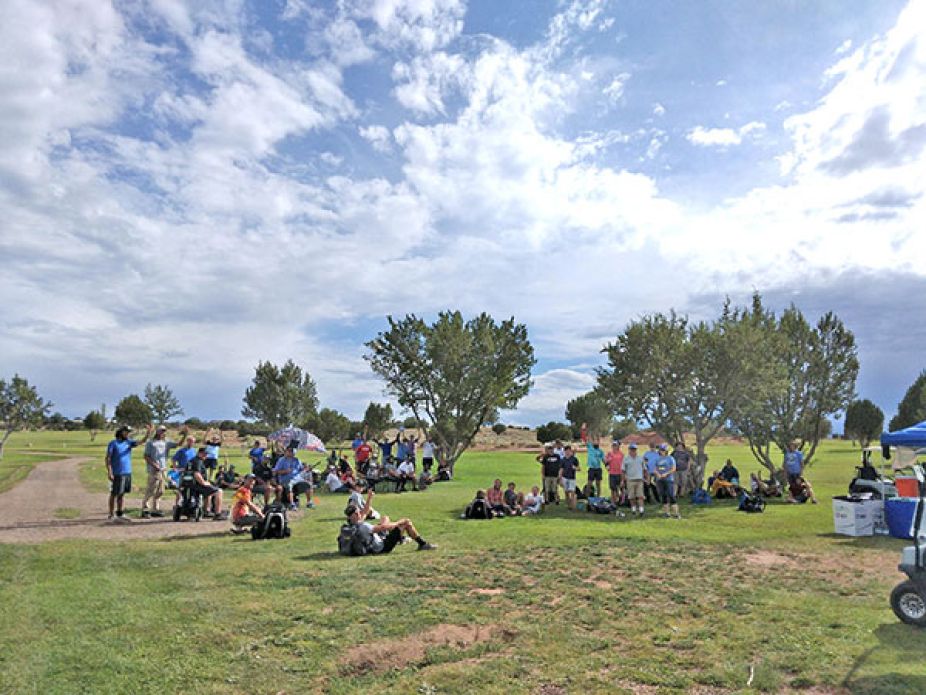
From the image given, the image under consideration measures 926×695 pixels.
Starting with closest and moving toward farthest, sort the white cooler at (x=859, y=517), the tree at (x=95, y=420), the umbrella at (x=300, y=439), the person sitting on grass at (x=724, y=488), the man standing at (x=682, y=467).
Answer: the white cooler at (x=859, y=517)
the man standing at (x=682, y=467)
the person sitting on grass at (x=724, y=488)
the umbrella at (x=300, y=439)
the tree at (x=95, y=420)

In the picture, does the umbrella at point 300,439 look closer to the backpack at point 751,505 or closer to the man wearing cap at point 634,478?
the man wearing cap at point 634,478

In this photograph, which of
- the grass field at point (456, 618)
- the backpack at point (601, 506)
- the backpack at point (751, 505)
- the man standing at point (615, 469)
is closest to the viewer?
the grass field at point (456, 618)

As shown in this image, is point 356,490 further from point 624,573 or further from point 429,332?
point 429,332

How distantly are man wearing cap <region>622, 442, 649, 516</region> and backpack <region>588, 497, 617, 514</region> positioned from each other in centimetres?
61

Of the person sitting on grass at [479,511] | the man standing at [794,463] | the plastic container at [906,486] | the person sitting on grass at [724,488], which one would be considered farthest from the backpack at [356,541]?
the man standing at [794,463]

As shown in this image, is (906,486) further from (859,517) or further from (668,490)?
(668,490)

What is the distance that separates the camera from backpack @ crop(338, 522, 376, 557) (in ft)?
38.0

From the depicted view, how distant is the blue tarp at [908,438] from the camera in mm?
10906

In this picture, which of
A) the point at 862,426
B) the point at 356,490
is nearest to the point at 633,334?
the point at 356,490

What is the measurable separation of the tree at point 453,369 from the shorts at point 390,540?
20.9 m

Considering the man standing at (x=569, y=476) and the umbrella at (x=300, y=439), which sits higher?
the umbrella at (x=300, y=439)

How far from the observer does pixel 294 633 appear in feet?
23.5

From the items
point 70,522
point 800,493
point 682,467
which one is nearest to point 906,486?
point 800,493

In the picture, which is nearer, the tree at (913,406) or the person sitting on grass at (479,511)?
the person sitting on grass at (479,511)
